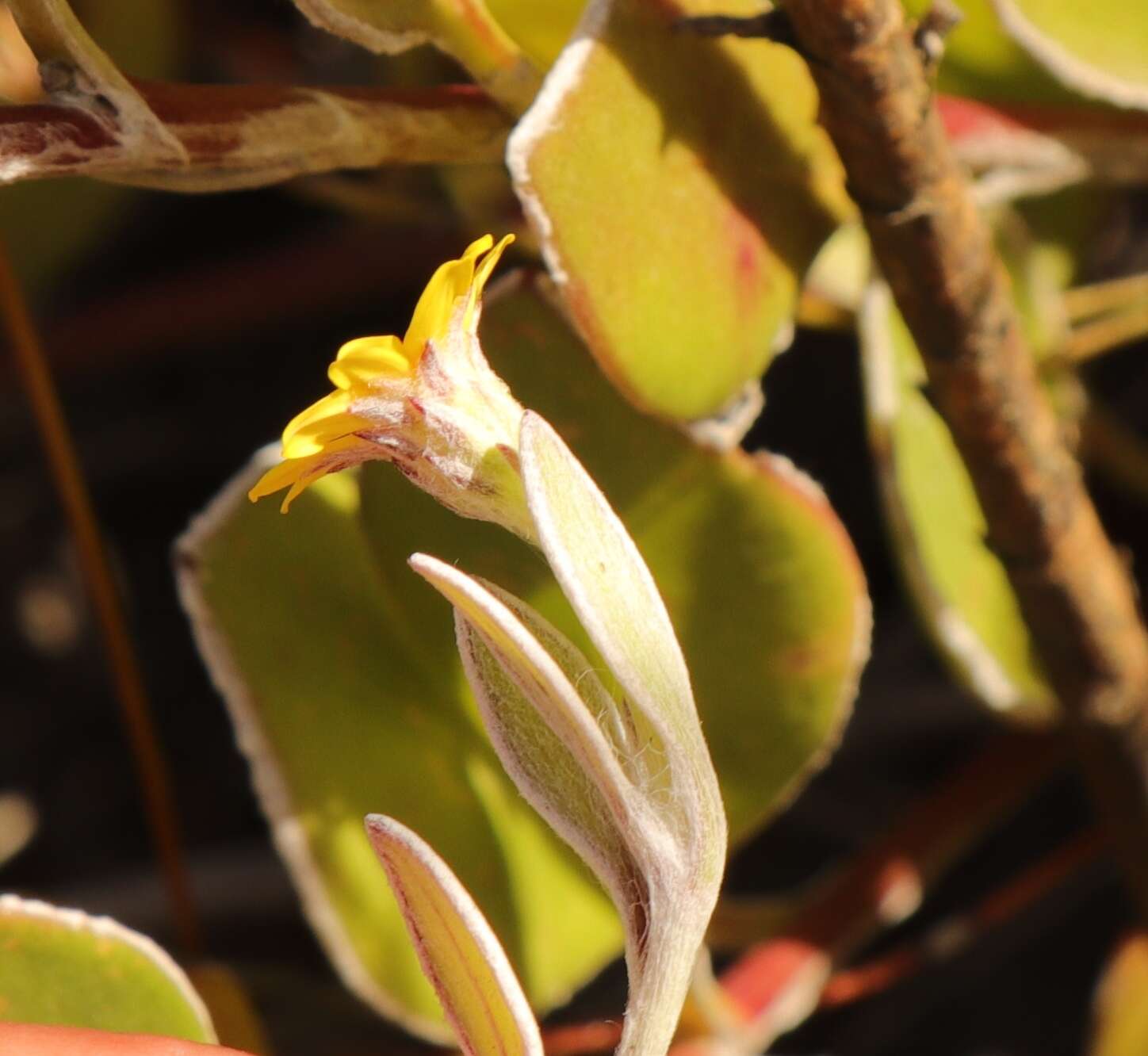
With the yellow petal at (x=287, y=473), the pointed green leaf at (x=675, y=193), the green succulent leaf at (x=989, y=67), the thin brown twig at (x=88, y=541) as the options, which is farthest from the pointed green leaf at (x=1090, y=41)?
the thin brown twig at (x=88, y=541)

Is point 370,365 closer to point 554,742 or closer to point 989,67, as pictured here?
point 554,742

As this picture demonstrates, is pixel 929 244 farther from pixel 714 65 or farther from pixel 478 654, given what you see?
Answer: pixel 478 654

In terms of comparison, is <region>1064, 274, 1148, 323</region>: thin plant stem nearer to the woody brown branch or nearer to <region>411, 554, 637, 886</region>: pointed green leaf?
the woody brown branch

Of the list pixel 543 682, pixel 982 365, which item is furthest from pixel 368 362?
pixel 982 365

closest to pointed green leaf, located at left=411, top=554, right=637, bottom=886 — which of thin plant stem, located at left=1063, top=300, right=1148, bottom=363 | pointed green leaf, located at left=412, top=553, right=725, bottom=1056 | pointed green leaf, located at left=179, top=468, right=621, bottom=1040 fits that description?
pointed green leaf, located at left=412, top=553, right=725, bottom=1056

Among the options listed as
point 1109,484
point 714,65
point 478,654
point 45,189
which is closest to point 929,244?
point 714,65

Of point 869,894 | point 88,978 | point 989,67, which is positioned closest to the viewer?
point 88,978
